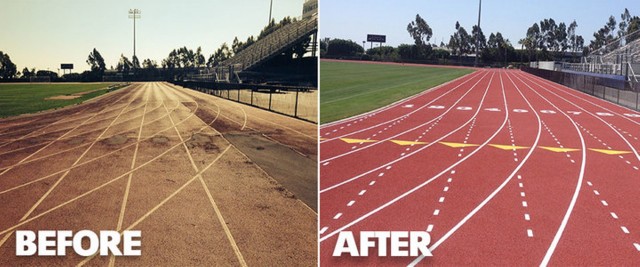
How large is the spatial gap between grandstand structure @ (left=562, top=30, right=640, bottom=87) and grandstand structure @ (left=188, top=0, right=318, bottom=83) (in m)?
20.6

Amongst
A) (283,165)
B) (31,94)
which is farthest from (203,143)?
(31,94)

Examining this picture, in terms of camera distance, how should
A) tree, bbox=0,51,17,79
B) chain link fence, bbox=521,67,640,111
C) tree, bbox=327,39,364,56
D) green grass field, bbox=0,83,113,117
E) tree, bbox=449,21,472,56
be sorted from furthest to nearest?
tree, bbox=449,21,472,56, tree, bbox=327,39,364,56, chain link fence, bbox=521,67,640,111, green grass field, bbox=0,83,113,117, tree, bbox=0,51,17,79

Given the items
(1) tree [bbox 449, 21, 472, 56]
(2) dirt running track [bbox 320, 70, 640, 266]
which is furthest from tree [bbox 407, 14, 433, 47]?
(2) dirt running track [bbox 320, 70, 640, 266]

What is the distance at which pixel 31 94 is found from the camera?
23.7 feet

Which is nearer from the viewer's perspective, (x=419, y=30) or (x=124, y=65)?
(x=124, y=65)

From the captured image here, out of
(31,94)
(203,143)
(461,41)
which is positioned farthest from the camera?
(461,41)

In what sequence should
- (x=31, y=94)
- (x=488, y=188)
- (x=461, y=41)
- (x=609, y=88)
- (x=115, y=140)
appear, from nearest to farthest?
(x=31, y=94) < (x=115, y=140) < (x=488, y=188) < (x=609, y=88) < (x=461, y=41)

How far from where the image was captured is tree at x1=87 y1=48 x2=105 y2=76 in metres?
7.27

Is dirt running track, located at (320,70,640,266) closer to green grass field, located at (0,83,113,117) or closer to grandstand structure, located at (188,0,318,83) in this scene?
grandstand structure, located at (188,0,318,83)

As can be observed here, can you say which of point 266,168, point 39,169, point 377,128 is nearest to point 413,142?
point 377,128

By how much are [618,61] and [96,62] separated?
98.0 ft

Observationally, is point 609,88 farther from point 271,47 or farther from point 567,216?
point 271,47

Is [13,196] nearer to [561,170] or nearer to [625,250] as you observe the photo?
[625,250]

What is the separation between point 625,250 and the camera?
584 centimetres
